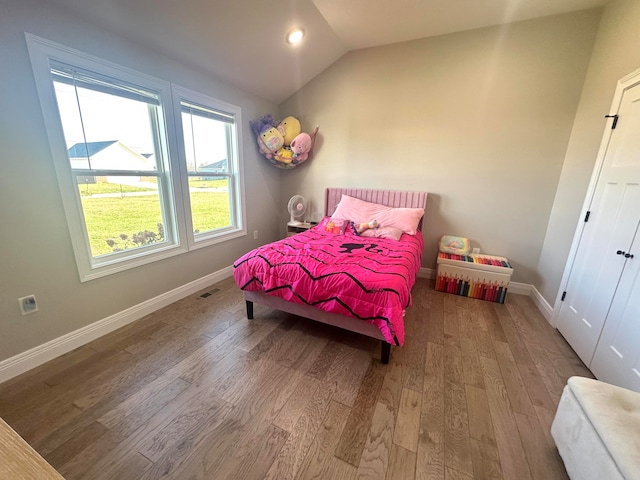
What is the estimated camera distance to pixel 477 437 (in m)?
1.35

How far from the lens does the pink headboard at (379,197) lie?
3256mm

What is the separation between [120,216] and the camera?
2.28 metres

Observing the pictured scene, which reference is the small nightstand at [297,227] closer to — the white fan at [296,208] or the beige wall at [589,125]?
the white fan at [296,208]

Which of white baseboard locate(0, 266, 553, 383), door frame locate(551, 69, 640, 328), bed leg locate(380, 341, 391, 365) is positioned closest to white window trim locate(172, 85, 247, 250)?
white baseboard locate(0, 266, 553, 383)

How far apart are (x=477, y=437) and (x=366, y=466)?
2.07 ft

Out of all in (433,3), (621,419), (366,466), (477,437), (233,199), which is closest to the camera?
(621,419)

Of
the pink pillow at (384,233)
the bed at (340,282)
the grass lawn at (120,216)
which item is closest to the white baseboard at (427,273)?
the pink pillow at (384,233)

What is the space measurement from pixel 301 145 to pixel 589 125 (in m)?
2.97

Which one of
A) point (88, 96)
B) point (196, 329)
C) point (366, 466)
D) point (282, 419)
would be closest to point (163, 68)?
point (88, 96)

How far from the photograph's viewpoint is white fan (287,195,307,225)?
12.4ft

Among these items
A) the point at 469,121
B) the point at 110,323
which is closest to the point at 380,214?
the point at 469,121

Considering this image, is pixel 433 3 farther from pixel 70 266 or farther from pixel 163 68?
pixel 70 266

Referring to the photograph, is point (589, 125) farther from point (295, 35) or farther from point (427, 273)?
point (295, 35)

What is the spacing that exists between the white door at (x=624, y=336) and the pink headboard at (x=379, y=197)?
6.07ft
